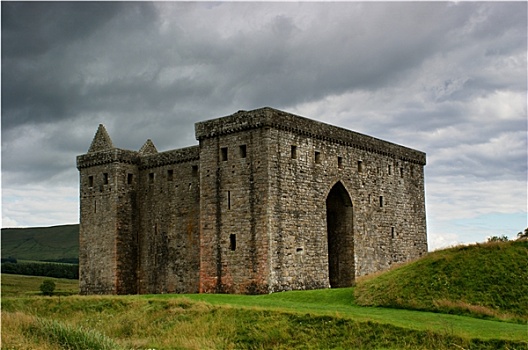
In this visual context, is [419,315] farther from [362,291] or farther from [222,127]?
[222,127]

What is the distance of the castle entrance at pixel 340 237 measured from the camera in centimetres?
3591

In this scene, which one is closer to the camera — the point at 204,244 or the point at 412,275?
the point at 412,275

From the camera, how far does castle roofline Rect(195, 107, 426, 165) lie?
31.0 meters

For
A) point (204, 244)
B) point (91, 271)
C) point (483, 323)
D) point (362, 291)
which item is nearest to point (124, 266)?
point (91, 271)

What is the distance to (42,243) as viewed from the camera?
474 ft

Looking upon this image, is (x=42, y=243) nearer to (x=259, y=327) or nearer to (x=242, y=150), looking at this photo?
(x=242, y=150)

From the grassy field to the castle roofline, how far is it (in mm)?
8212

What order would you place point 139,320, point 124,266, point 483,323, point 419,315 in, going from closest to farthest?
point 483,323, point 419,315, point 139,320, point 124,266

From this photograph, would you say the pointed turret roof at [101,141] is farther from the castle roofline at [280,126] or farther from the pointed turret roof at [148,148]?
the castle roofline at [280,126]

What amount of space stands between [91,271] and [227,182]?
496 inches

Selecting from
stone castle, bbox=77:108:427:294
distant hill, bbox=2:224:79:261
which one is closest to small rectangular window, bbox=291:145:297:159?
stone castle, bbox=77:108:427:294

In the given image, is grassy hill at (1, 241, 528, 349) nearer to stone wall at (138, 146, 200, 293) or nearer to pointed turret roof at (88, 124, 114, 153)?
stone wall at (138, 146, 200, 293)

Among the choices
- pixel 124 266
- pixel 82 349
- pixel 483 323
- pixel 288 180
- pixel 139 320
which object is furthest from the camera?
pixel 124 266

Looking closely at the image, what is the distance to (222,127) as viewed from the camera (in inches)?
1275
